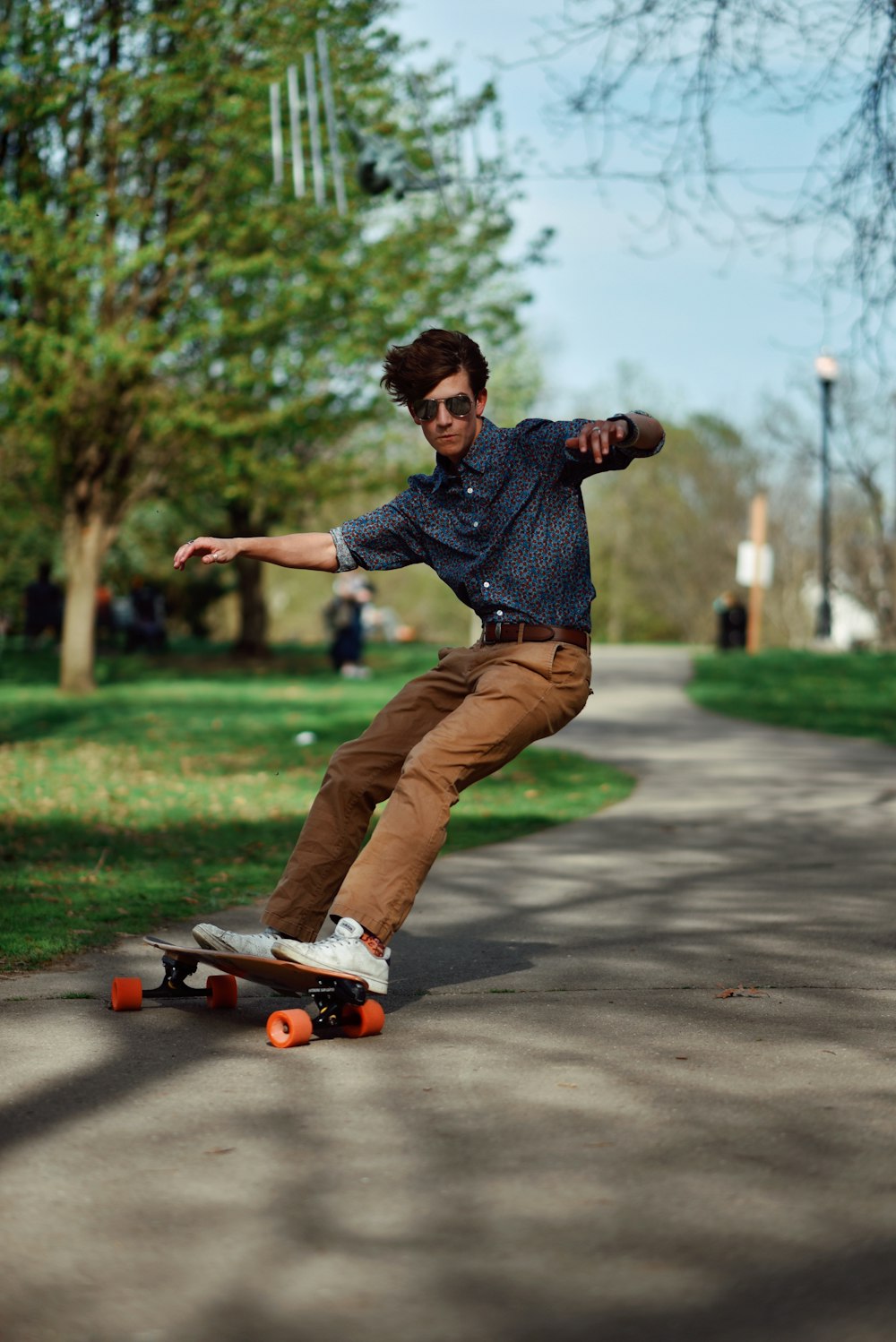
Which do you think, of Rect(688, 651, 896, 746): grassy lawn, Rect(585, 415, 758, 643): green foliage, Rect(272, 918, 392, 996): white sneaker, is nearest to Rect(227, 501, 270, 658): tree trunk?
Rect(688, 651, 896, 746): grassy lawn

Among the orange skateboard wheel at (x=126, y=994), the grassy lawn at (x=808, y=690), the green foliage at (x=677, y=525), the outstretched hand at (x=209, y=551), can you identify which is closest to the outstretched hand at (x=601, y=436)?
the outstretched hand at (x=209, y=551)

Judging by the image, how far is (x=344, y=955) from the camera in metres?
4.56

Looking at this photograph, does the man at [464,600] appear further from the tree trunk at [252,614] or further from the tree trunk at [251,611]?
the tree trunk at [252,614]

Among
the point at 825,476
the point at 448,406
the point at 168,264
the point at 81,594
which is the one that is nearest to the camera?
the point at 448,406

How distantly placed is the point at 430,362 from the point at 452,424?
7.6 inches

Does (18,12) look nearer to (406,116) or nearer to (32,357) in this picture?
(32,357)

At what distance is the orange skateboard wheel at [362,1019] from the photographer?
457 centimetres

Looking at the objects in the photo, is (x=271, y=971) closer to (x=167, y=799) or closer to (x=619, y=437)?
(x=619, y=437)

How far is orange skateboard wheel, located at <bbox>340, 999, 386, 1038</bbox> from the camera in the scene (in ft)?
15.0

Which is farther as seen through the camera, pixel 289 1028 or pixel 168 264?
pixel 168 264

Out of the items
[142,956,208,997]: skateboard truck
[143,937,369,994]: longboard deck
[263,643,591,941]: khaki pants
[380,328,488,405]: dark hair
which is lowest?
[142,956,208,997]: skateboard truck

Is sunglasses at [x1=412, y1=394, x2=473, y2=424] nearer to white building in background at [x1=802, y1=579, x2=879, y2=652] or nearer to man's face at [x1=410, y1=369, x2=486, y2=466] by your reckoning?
man's face at [x1=410, y1=369, x2=486, y2=466]

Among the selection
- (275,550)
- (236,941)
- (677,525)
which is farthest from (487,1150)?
(677,525)

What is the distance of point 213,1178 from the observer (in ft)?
10.9
